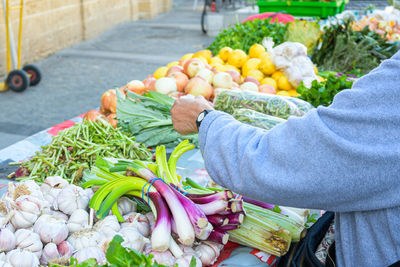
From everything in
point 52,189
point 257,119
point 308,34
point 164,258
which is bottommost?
point 164,258

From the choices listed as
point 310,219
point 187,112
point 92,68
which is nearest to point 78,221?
point 187,112

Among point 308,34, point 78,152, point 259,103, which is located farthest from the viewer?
point 308,34

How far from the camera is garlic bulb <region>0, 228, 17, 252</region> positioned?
162 centimetres

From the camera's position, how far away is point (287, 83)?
407 cm

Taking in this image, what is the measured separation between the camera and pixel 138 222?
1.84m

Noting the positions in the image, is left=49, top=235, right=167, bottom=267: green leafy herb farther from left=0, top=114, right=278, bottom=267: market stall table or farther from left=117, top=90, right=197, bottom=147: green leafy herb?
left=117, top=90, right=197, bottom=147: green leafy herb

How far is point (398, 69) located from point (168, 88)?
2.53 metres

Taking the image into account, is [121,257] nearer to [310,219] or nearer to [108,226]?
[108,226]

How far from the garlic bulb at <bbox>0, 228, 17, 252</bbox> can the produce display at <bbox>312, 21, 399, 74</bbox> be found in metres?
4.14

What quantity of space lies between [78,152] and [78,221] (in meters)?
0.78

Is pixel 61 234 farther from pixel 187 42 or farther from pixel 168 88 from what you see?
pixel 187 42

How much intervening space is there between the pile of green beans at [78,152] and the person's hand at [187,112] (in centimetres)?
69

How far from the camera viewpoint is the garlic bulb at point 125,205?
1938mm

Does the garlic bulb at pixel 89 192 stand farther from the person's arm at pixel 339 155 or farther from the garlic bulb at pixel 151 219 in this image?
the person's arm at pixel 339 155
